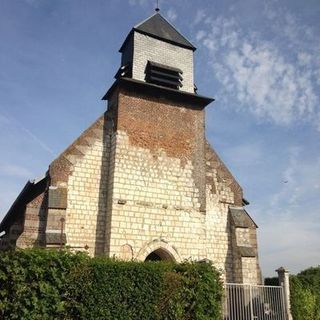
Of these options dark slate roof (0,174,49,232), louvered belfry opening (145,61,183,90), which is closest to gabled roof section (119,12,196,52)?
louvered belfry opening (145,61,183,90)

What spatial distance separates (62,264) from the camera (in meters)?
9.41

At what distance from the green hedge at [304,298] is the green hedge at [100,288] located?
4188mm

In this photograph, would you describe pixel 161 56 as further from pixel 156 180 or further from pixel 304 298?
pixel 304 298

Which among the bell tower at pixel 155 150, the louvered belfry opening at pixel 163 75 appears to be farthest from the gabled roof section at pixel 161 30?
the louvered belfry opening at pixel 163 75

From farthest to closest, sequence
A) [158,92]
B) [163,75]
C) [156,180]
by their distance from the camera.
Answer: [163,75] < [158,92] < [156,180]

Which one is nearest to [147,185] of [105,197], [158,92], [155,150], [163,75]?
[155,150]

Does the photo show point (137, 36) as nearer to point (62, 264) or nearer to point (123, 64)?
point (123, 64)

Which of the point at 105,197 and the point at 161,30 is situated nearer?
the point at 105,197

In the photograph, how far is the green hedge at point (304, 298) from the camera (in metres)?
13.6

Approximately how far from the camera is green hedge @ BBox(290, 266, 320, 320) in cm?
1361

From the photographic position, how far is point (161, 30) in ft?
56.6

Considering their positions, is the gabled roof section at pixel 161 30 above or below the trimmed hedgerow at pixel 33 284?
above

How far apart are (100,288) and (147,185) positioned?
18.7 ft

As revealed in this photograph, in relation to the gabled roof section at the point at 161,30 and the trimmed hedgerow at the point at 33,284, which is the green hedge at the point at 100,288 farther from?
the gabled roof section at the point at 161,30
